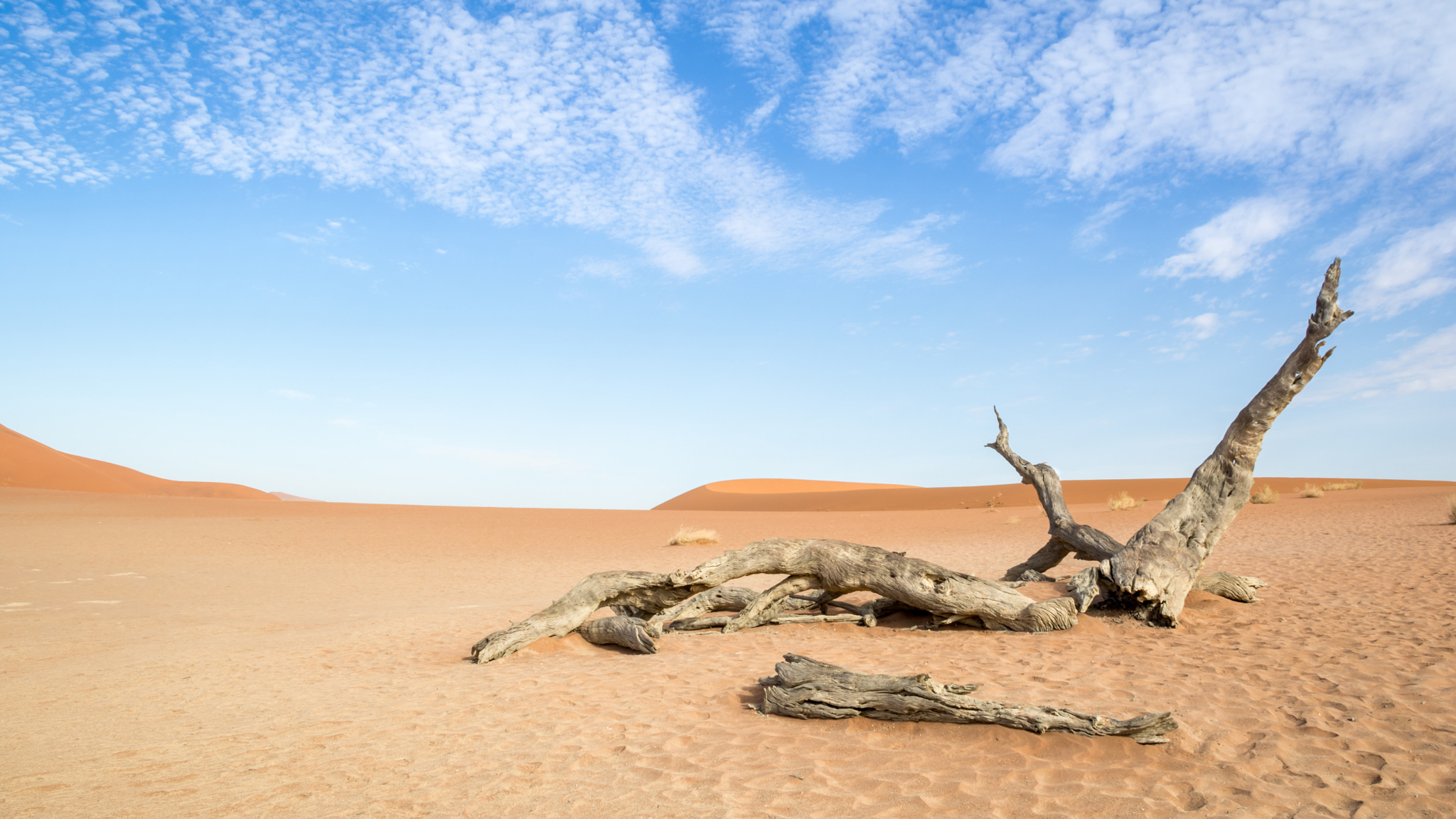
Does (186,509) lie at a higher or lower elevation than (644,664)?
higher

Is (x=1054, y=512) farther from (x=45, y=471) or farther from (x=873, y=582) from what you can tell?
(x=45, y=471)

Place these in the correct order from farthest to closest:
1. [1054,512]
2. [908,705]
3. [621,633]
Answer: [1054,512] → [621,633] → [908,705]

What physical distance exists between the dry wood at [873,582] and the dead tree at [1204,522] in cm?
79

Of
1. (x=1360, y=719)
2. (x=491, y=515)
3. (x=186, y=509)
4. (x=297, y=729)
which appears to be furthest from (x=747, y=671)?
(x=186, y=509)

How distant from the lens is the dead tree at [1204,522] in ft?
27.5

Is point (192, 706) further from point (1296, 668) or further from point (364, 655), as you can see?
point (1296, 668)

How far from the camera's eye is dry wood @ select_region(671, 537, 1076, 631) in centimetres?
870

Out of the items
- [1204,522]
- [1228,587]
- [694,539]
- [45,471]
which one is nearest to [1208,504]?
[1204,522]

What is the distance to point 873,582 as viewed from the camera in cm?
905

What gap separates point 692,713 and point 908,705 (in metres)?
1.67

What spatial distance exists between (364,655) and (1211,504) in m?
10.6

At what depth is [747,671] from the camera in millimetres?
7047

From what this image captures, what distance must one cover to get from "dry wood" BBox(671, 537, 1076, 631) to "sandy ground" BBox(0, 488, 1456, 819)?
280 mm

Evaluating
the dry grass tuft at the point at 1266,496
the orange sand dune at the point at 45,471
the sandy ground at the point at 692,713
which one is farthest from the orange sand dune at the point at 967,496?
the orange sand dune at the point at 45,471
